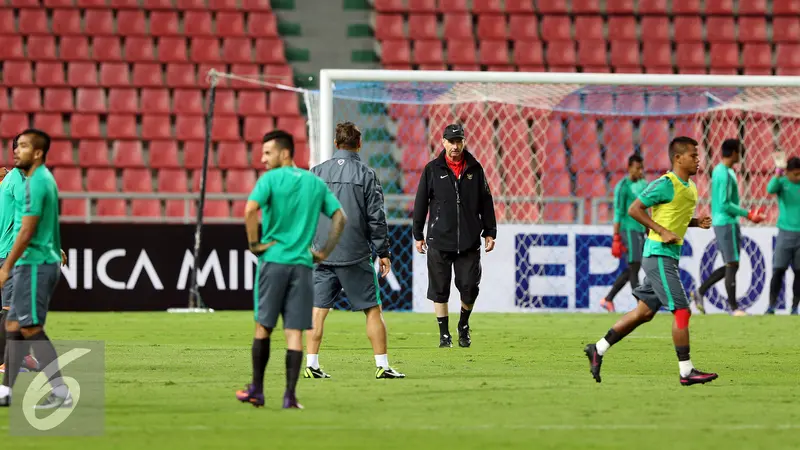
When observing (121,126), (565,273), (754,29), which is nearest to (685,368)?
(565,273)

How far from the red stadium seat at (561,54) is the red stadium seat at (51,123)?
8160 mm

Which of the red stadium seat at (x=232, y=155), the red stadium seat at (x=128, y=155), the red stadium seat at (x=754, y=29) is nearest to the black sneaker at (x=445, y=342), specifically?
→ the red stadium seat at (x=232, y=155)

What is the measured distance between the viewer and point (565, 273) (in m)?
17.8

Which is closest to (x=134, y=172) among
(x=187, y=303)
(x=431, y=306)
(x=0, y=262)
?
(x=187, y=303)

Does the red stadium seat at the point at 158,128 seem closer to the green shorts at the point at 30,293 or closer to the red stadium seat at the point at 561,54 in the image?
the red stadium seat at the point at 561,54

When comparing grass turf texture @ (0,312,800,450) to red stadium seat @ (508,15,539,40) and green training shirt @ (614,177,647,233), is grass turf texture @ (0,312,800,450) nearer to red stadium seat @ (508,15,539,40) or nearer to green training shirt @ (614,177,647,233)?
green training shirt @ (614,177,647,233)

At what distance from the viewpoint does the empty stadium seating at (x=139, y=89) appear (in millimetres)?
21672

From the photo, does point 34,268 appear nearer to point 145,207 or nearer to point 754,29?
point 145,207

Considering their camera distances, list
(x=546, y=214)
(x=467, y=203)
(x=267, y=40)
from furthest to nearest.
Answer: (x=267, y=40) → (x=546, y=214) → (x=467, y=203)

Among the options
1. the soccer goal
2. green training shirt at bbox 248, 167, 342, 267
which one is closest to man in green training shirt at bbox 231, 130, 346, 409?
green training shirt at bbox 248, 167, 342, 267

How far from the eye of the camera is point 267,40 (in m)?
23.4

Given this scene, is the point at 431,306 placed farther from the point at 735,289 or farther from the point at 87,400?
the point at 87,400

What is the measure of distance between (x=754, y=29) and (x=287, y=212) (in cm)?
1861

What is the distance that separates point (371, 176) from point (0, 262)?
2695mm
